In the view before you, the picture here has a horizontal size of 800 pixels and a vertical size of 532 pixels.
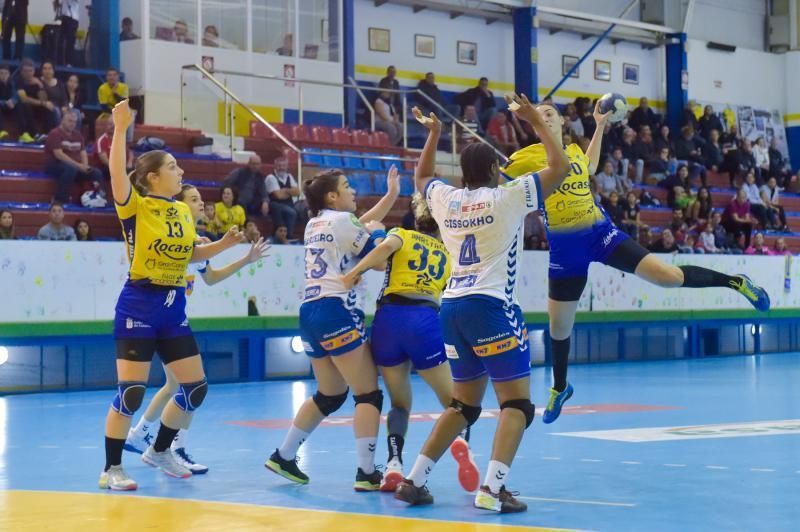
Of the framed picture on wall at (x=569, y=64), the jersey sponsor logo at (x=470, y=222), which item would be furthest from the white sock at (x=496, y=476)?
the framed picture on wall at (x=569, y=64)

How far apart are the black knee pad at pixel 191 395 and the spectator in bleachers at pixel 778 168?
26347mm

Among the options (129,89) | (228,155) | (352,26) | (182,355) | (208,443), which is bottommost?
(208,443)

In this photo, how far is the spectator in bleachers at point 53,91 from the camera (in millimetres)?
18891

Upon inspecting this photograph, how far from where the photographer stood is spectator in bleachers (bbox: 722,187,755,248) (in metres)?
25.6

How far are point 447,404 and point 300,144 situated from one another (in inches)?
589

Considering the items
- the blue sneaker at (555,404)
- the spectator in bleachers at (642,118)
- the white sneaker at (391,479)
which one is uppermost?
the spectator in bleachers at (642,118)

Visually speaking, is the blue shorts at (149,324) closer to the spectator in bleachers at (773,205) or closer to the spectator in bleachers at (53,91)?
the spectator in bleachers at (53,91)

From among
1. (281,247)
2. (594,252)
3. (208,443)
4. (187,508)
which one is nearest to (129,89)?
(281,247)

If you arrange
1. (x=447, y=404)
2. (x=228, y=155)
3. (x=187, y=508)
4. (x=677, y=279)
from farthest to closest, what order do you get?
1. (x=228, y=155)
2. (x=677, y=279)
3. (x=447, y=404)
4. (x=187, y=508)

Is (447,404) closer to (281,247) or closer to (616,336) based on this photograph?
(281,247)

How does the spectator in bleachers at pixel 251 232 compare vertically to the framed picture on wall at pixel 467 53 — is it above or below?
below

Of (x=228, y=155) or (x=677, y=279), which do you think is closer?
(x=677, y=279)

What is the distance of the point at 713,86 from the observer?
112ft

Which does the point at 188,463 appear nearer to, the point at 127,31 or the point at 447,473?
the point at 447,473
